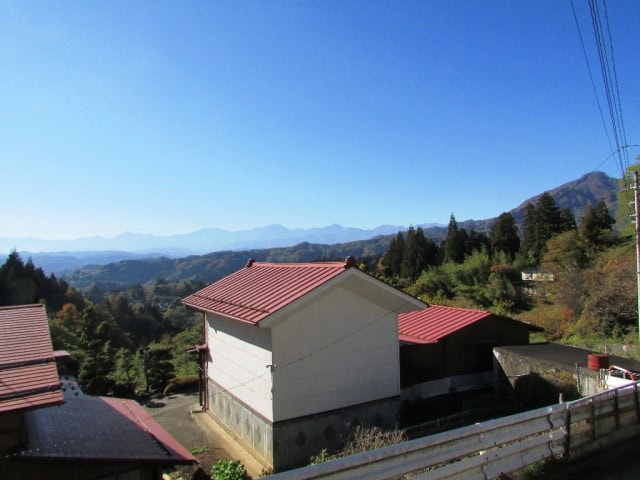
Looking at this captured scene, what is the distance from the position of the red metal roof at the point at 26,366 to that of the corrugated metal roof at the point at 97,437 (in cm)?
115

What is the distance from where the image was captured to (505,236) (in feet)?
160

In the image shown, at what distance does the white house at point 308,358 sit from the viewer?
33.7 feet

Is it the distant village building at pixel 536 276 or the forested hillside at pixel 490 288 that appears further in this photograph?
the distant village building at pixel 536 276

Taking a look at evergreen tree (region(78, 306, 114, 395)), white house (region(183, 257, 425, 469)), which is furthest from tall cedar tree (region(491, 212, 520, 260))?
evergreen tree (region(78, 306, 114, 395))

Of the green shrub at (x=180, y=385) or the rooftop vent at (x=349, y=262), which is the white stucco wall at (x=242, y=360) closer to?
the rooftop vent at (x=349, y=262)

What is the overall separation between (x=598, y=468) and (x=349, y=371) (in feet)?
21.8

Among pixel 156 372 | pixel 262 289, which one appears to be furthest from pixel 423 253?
pixel 262 289

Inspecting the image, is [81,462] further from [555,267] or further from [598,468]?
[555,267]

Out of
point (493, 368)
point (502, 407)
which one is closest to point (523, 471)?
point (502, 407)

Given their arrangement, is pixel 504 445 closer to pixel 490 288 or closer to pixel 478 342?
pixel 478 342

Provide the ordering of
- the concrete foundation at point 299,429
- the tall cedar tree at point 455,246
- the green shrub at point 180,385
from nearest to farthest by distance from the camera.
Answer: the concrete foundation at point 299,429 → the green shrub at point 180,385 → the tall cedar tree at point 455,246

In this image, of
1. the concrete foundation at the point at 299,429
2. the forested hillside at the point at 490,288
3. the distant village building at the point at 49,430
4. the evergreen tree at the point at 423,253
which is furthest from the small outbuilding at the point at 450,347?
the evergreen tree at the point at 423,253

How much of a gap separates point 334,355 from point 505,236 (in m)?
43.4

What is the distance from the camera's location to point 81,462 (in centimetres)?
602
